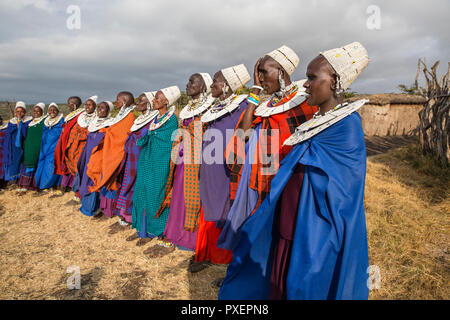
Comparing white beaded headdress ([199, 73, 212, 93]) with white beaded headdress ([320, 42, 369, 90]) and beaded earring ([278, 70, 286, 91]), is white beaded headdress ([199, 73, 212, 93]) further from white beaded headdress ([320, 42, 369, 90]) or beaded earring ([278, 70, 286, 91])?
white beaded headdress ([320, 42, 369, 90])

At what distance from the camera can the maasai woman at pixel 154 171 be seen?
347 cm

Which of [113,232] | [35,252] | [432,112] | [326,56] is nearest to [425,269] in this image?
[326,56]

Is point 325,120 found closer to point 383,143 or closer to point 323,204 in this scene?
point 323,204

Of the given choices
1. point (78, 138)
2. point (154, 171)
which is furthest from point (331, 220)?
point (78, 138)

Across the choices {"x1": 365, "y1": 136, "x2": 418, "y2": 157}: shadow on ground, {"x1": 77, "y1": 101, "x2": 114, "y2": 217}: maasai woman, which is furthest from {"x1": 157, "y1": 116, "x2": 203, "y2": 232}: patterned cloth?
{"x1": 365, "y1": 136, "x2": 418, "y2": 157}: shadow on ground

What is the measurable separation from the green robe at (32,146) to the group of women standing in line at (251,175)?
5.53ft

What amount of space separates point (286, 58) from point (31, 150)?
21.0 ft

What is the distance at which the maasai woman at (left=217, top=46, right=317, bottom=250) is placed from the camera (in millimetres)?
2211

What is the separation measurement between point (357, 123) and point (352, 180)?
37 centimetres

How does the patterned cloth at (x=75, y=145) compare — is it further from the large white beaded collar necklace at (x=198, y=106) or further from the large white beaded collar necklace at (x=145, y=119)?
the large white beaded collar necklace at (x=198, y=106)

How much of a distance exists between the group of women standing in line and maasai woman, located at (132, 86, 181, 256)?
15 millimetres

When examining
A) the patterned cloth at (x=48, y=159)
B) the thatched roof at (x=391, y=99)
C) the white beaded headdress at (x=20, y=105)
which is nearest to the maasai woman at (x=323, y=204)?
the patterned cloth at (x=48, y=159)

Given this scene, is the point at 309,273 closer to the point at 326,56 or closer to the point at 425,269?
the point at 326,56

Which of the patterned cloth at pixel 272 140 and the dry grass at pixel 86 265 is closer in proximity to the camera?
the patterned cloth at pixel 272 140
